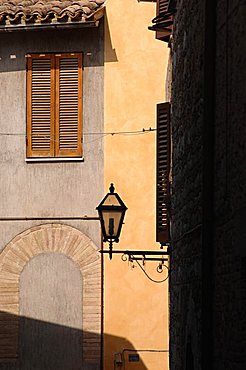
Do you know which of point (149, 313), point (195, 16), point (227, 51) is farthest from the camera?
point (149, 313)

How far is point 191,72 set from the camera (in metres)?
9.89

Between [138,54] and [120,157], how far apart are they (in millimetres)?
1628

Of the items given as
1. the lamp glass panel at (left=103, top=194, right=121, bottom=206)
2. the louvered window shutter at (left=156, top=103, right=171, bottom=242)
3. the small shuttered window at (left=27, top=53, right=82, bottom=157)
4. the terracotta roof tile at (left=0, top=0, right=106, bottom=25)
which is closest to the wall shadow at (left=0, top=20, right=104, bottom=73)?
the small shuttered window at (left=27, top=53, right=82, bottom=157)

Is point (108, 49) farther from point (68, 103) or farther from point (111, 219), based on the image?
point (111, 219)

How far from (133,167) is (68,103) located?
1446 millimetres

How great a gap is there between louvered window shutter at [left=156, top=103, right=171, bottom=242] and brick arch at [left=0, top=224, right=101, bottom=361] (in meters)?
3.87

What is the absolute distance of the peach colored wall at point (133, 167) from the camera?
56.9 ft

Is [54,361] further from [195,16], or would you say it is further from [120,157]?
[195,16]

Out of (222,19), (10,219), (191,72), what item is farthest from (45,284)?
Result: (222,19)

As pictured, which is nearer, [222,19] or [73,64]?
[222,19]

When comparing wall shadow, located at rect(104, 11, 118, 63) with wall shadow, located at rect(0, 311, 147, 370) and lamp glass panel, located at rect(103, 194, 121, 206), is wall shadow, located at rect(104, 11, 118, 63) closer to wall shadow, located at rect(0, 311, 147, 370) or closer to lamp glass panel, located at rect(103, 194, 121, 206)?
wall shadow, located at rect(0, 311, 147, 370)

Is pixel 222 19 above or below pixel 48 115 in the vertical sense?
below

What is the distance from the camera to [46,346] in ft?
58.2

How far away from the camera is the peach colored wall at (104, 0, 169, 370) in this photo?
17.3 metres
